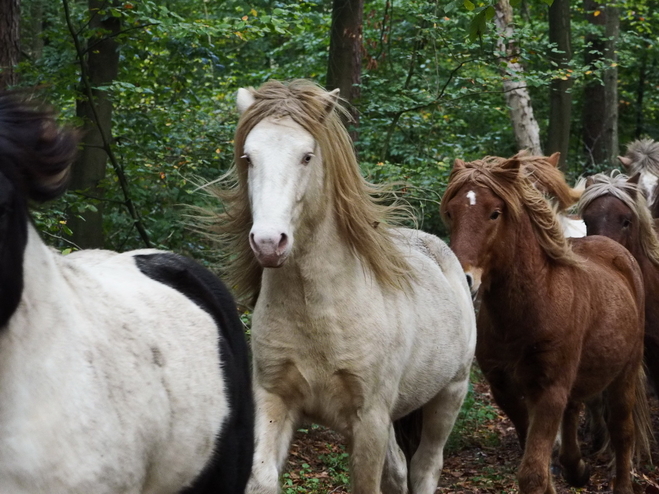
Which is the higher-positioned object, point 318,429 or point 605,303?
point 605,303

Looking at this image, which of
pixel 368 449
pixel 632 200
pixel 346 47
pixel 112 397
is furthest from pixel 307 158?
pixel 632 200

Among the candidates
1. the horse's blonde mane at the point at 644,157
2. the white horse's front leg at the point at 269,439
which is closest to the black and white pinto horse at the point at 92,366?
the white horse's front leg at the point at 269,439

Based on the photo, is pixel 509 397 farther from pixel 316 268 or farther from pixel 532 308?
pixel 316 268

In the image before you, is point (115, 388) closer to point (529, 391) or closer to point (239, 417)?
point (239, 417)

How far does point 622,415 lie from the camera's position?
7211mm

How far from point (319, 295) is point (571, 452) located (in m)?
3.69

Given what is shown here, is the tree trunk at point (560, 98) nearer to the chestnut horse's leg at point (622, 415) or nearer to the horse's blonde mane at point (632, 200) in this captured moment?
the horse's blonde mane at point (632, 200)

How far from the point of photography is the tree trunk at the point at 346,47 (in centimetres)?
866

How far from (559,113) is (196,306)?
40.5 feet

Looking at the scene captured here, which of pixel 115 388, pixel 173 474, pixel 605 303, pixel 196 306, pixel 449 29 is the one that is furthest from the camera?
pixel 449 29

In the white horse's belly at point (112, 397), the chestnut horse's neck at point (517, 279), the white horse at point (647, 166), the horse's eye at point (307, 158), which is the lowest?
the white horse at point (647, 166)

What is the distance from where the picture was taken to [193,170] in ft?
29.3

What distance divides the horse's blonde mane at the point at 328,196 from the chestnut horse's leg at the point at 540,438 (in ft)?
4.83

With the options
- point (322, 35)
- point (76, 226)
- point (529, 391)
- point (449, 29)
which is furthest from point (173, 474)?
point (322, 35)
